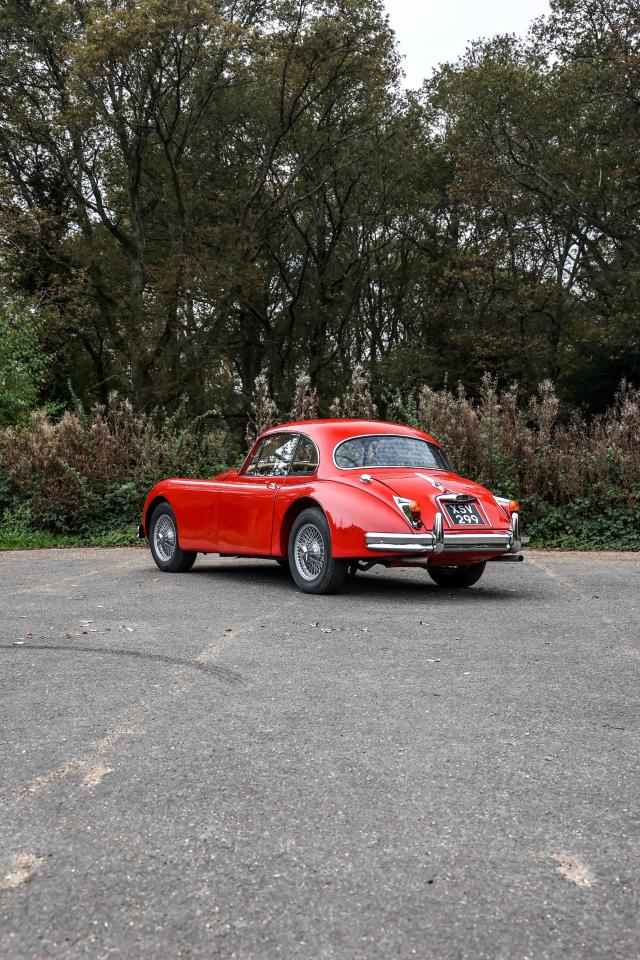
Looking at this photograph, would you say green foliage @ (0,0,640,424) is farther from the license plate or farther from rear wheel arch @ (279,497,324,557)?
the license plate

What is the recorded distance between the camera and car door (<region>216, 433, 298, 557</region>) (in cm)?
955

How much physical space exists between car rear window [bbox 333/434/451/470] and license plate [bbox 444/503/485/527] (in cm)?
92

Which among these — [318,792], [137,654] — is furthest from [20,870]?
[137,654]

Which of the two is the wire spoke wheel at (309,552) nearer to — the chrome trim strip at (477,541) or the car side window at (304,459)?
the car side window at (304,459)

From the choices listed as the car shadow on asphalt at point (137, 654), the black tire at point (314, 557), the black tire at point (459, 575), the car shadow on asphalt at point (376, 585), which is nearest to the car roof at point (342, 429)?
the black tire at point (314, 557)

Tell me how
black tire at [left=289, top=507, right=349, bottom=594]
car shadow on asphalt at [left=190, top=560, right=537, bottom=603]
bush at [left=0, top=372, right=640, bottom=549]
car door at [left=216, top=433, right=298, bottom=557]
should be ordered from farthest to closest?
bush at [left=0, top=372, right=640, bottom=549]
car door at [left=216, top=433, right=298, bottom=557]
car shadow on asphalt at [left=190, top=560, right=537, bottom=603]
black tire at [left=289, top=507, right=349, bottom=594]

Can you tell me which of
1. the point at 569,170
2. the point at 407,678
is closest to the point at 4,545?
the point at 407,678

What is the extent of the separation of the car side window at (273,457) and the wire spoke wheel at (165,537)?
1.34 m

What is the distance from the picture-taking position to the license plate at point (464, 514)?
8.57 meters

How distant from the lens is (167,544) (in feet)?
36.6

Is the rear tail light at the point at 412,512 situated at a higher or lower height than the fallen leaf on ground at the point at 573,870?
higher

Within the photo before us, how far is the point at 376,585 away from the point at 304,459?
160cm

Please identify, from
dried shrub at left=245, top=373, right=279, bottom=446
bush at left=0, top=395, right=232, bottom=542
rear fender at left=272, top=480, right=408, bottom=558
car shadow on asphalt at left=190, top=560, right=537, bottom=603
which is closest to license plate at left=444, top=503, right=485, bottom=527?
rear fender at left=272, top=480, right=408, bottom=558

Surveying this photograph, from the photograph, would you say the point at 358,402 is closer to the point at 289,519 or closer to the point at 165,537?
the point at 165,537
